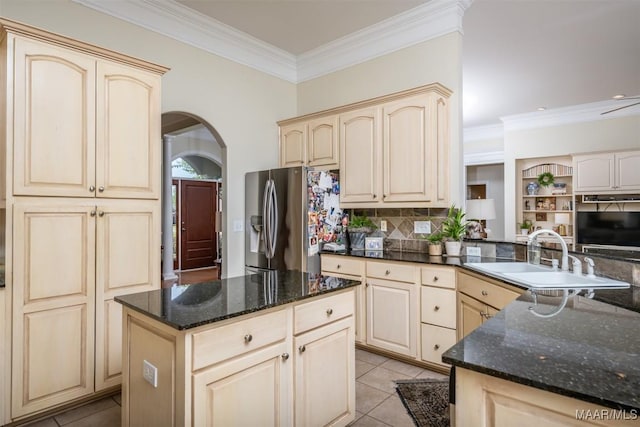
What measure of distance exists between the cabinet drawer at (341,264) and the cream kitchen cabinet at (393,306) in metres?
0.11

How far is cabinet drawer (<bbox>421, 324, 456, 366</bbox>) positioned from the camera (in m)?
2.71

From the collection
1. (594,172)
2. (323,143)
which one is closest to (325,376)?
(323,143)

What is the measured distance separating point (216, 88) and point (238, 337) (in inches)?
115

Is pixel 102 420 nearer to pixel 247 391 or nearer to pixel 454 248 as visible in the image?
pixel 247 391

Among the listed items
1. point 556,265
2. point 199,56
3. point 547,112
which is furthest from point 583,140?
point 199,56

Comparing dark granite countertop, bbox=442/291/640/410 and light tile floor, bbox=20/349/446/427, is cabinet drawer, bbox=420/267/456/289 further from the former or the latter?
dark granite countertop, bbox=442/291/640/410

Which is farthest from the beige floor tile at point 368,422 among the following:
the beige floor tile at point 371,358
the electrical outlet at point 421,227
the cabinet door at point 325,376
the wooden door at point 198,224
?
the wooden door at point 198,224

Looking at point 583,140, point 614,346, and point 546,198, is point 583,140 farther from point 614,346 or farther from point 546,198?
point 614,346

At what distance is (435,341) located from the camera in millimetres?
2775

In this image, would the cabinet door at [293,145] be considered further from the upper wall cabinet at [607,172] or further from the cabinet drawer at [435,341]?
the upper wall cabinet at [607,172]

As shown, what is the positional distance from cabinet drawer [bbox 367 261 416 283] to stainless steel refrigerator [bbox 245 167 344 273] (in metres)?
0.58

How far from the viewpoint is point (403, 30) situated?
353cm

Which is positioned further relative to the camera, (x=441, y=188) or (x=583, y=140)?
(x=583, y=140)

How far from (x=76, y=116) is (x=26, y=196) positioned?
0.56m
